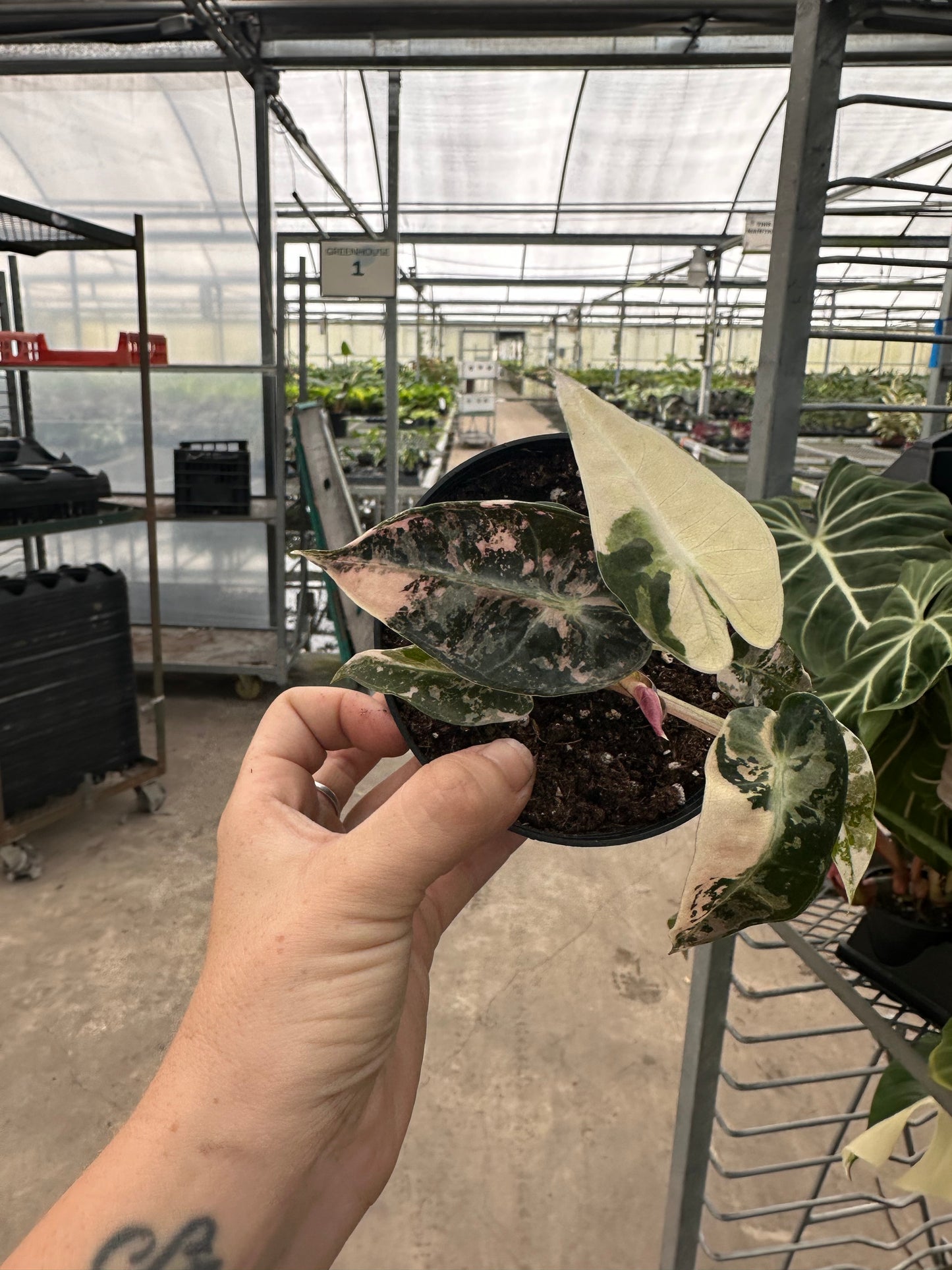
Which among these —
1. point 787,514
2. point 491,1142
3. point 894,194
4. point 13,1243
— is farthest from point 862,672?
point 894,194

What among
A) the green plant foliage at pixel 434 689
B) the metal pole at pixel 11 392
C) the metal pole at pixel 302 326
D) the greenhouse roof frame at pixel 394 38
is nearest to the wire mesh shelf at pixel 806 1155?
the green plant foliage at pixel 434 689

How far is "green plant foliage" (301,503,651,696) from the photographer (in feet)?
1.29

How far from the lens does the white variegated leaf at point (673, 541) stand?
34 centimetres

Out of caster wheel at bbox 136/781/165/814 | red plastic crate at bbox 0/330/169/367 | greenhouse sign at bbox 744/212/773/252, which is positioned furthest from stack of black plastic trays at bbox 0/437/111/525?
greenhouse sign at bbox 744/212/773/252

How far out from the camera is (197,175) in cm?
360

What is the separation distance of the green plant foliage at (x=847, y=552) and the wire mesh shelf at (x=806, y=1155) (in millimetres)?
408

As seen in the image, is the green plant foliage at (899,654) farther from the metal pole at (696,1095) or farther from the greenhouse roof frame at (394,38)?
the greenhouse roof frame at (394,38)

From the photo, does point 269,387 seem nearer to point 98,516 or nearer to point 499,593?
point 98,516

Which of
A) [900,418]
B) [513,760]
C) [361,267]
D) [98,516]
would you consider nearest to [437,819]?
[513,760]

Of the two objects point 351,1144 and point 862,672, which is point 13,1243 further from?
point 862,672

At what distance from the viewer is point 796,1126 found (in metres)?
0.84

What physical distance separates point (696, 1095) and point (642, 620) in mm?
827

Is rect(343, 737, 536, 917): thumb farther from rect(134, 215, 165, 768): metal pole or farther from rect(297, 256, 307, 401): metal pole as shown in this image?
rect(297, 256, 307, 401): metal pole

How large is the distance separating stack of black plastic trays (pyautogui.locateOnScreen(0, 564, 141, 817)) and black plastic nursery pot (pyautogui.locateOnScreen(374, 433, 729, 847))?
81.5 inches
